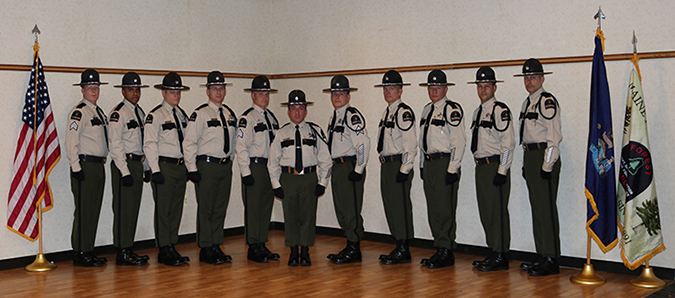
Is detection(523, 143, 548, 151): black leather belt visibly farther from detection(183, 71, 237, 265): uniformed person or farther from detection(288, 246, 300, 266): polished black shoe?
detection(183, 71, 237, 265): uniformed person

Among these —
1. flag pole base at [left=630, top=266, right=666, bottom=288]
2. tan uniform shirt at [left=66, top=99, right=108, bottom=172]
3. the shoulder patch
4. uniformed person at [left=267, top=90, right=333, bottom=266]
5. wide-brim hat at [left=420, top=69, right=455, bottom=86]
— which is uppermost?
wide-brim hat at [left=420, top=69, right=455, bottom=86]

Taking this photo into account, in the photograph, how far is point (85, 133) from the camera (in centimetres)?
664

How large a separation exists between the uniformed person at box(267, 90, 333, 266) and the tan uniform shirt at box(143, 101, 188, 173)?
3.34 feet

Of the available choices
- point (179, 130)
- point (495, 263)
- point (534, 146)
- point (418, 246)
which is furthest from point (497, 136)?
point (179, 130)

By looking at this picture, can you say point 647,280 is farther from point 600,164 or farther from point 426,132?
point 426,132

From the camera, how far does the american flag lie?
6.45m

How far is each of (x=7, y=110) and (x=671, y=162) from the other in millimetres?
6277

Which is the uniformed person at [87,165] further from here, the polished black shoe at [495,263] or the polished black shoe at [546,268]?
the polished black shoe at [546,268]

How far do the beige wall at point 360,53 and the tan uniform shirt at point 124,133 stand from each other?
0.61m

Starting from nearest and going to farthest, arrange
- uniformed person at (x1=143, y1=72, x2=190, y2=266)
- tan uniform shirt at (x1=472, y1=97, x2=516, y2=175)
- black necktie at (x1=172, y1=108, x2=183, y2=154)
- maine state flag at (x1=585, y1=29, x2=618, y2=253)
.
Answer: maine state flag at (x1=585, y1=29, x2=618, y2=253)
tan uniform shirt at (x1=472, y1=97, x2=516, y2=175)
uniformed person at (x1=143, y1=72, x2=190, y2=266)
black necktie at (x1=172, y1=108, x2=183, y2=154)

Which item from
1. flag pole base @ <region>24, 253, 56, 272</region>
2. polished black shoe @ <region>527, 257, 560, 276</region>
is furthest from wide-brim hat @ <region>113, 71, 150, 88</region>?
polished black shoe @ <region>527, 257, 560, 276</region>

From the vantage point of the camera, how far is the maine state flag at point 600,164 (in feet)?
18.8

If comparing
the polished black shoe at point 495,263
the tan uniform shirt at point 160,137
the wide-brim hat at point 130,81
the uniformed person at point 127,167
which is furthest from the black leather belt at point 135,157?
the polished black shoe at point 495,263

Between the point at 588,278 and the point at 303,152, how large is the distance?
111 inches
